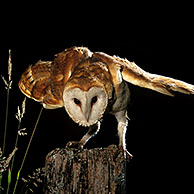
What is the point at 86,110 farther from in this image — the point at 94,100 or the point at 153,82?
the point at 153,82

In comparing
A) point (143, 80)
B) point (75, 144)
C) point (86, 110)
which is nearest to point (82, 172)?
point (86, 110)

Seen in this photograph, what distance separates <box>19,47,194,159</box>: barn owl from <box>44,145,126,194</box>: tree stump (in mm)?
176

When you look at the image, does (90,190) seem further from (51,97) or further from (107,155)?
(51,97)

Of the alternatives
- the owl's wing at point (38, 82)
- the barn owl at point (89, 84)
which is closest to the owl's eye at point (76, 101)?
the barn owl at point (89, 84)

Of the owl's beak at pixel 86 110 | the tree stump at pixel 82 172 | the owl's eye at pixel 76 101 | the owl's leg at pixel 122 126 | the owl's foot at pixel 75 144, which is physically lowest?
the tree stump at pixel 82 172

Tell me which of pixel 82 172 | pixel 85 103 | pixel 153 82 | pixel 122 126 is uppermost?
pixel 153 82

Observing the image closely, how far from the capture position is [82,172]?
1.38 metres

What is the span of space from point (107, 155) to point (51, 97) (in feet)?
1.38

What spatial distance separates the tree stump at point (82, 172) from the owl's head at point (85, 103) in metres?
0.16

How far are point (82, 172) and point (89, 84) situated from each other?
1.18 ft

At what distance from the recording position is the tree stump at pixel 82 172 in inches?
54.2

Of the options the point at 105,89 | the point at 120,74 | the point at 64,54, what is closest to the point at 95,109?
the point at 105,89

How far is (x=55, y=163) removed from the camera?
1.39 meters

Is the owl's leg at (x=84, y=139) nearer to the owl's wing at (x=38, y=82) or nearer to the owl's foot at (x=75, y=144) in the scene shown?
the owl's foot at (x=75, y=144)
